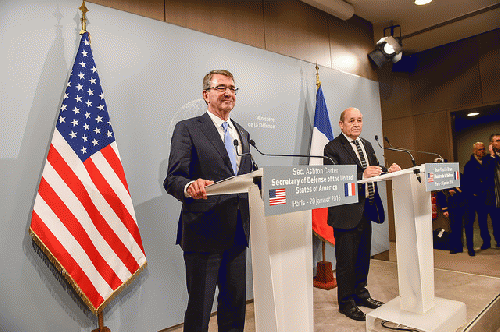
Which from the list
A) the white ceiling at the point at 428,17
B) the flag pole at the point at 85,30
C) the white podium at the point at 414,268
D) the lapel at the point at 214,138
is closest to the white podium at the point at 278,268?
the lapel at the point at 214,138

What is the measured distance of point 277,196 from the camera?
1148 mm

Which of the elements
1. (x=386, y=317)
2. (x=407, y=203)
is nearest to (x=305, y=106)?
(x=407, y=203)

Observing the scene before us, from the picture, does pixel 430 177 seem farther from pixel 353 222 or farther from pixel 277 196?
pixel 277 196

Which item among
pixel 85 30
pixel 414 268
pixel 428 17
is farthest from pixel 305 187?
pixel 428 17

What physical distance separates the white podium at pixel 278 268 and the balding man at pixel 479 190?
4.02 m

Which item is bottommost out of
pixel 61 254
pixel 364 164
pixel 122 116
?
pixel 61 254

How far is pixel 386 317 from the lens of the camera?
216 cm

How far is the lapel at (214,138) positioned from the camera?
1678 millimetres

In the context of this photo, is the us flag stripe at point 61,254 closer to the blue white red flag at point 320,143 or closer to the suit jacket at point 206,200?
the suit jacket at point 206,200

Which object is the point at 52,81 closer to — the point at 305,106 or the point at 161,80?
the point at 161,80

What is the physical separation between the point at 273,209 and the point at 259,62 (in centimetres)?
237

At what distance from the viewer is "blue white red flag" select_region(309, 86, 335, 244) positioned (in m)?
3.36

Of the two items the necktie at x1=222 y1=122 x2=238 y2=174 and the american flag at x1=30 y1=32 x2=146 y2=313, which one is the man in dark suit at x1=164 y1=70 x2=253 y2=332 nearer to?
the necktie at x1=222 y1=122 x2=238 y2=174

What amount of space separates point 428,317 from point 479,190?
3.04 metres
